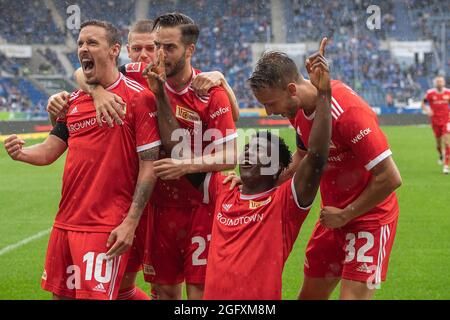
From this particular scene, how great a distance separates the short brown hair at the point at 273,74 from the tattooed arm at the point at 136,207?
0.81m

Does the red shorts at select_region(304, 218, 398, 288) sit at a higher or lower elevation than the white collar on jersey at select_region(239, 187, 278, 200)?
lower

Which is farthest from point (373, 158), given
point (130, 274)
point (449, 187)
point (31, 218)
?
point (449, 187)

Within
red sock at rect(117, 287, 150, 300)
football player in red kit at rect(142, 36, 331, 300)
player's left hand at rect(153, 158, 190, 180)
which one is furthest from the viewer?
red sock at rect(117, 287, 150, 300)

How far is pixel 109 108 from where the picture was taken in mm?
4895

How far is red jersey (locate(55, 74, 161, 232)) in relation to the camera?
500cm

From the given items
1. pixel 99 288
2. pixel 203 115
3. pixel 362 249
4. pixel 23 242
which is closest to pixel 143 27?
pixel 203 115

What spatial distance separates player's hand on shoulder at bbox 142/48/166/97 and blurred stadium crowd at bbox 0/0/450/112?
3718cm

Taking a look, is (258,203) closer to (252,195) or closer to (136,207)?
(252,195)

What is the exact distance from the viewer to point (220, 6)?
47.3m

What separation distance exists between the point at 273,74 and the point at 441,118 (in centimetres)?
1716

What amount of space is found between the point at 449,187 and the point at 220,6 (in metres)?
32.5

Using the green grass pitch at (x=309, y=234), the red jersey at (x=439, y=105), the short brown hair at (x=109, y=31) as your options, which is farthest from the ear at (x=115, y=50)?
the red jersey at (x=439, y=105)

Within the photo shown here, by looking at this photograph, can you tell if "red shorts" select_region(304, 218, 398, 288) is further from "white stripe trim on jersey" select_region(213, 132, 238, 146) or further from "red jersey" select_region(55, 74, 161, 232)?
"red jersey" select_region(55, 74, 161, 232)

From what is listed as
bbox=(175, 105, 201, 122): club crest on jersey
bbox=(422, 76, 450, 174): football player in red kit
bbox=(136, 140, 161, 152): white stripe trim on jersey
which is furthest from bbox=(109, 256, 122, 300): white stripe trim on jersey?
bbox=(422, 76, 450, 174): football player in red kit
